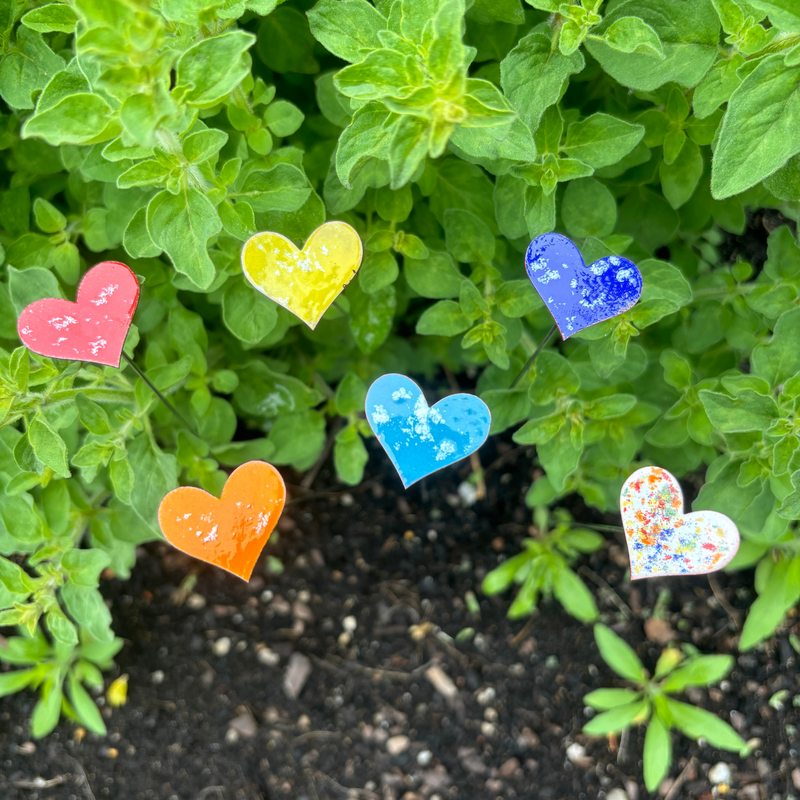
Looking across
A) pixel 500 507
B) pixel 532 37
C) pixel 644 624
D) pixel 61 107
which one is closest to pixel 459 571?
pixel 500 507

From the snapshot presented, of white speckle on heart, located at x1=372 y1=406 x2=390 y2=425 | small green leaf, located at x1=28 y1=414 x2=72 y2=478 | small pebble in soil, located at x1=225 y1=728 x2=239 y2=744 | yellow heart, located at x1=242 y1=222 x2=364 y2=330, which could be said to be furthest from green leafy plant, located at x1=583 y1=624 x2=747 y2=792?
small green leaf, located at x1=28 y1=414 x2=72 y2=478

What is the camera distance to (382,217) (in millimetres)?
1724

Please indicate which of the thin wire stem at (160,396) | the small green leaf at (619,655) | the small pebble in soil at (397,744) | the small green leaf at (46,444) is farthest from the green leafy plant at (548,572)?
the small green leaf at (46,444)

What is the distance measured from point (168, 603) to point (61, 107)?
181cm

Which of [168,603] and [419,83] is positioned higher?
[419,83]

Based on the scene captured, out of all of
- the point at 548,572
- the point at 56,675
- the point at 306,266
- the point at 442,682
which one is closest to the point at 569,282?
the point at 306,266

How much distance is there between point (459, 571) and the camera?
2.51 meters

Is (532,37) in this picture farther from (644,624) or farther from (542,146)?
(644,624)

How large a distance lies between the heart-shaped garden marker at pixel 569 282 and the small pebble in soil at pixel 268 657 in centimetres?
163

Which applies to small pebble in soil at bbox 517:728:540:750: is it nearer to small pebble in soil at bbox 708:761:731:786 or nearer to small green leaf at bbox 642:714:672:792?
small green leaf at bbox 642:714:672:792

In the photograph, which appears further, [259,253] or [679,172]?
[679,172]

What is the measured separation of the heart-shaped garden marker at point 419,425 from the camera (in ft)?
4.58

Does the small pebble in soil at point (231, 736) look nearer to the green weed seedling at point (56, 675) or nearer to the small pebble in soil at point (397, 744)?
the green weed seedling at point (56, 675)

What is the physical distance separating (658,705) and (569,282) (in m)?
1.54
